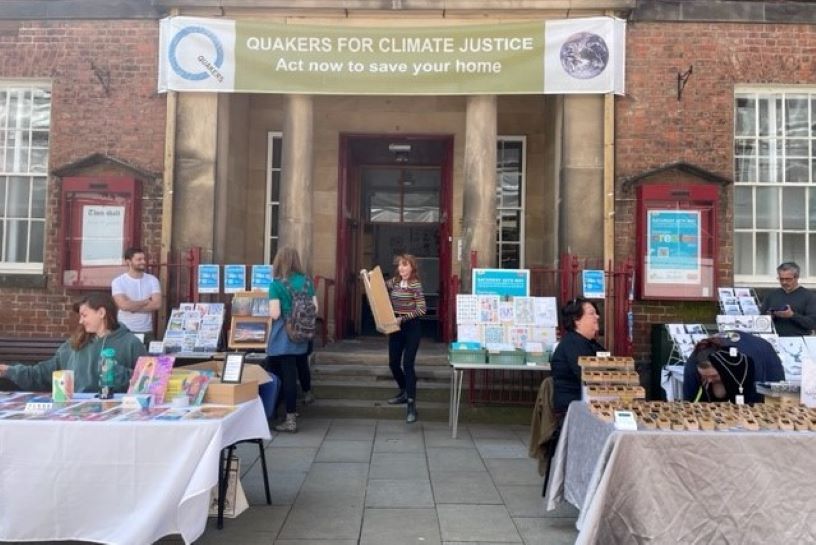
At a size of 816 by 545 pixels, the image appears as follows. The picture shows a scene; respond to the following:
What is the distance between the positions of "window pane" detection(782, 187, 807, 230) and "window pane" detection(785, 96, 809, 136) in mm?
789

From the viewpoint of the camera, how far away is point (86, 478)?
11.9ft

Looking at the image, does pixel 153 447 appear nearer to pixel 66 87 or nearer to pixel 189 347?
pixel 189 347

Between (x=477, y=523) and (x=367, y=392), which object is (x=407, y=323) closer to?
(x=367, y=392)

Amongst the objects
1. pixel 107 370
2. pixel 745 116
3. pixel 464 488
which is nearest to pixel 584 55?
pixel 745 116

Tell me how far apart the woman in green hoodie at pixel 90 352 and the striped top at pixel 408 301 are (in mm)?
3249

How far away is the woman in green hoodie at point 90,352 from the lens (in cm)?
460

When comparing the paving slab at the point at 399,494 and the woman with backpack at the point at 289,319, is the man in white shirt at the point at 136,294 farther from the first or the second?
the paving slab at the point at 399,494

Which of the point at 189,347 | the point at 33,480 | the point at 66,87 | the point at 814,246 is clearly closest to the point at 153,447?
the point at 33,480

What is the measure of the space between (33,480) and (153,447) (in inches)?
25.9

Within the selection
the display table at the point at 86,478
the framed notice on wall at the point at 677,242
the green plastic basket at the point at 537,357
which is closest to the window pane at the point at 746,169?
the framed notice on wall at the point at 677,242

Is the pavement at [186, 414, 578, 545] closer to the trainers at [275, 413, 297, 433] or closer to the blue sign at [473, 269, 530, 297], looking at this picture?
the trainers at [275, 413, 297, 433]

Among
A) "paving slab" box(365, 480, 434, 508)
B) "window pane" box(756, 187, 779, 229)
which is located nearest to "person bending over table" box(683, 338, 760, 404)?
"paving slab" box(365, 480, 434, 508)

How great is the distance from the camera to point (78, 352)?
15.3ft

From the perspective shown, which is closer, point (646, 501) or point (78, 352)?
point (646, 501)
